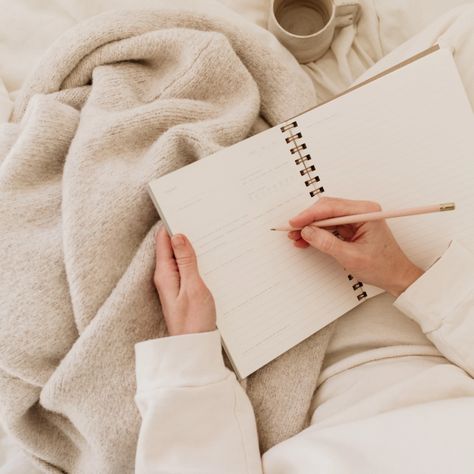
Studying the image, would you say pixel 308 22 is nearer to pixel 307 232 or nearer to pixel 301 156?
pixel 301 156

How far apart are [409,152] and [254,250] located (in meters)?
0.26

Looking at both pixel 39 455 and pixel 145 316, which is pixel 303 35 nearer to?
pixel 145 316

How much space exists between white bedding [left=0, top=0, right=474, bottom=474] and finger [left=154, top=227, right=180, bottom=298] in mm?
342

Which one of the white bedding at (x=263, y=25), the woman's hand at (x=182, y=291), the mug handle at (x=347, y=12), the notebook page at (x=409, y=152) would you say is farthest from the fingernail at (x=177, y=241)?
the mug handle at (x=347, y=12)

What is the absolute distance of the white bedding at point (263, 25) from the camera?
73 centimetres

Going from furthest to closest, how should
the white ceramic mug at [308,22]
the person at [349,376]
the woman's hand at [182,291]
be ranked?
the white ceramic mug at [308,22] → the woman's hand at [182,291] → the person at [349,376]

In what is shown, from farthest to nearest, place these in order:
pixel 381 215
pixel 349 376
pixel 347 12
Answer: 1. pixel 347 12
2. pixel 349 376
3. pixel 381 215

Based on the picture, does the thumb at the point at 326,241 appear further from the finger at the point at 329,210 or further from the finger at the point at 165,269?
the finger at the point at 165,269

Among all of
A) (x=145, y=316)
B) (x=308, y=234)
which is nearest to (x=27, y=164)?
(x=145, y=316)

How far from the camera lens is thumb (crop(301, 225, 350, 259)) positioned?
53cm

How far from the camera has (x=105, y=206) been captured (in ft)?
1.75

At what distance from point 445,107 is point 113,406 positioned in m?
0.59

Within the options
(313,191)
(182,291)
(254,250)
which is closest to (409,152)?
(313,191)

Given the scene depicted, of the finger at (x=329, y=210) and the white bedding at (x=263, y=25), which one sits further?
the white bedding at (x=263, y=25)
